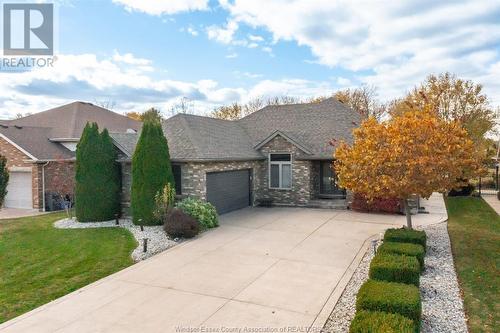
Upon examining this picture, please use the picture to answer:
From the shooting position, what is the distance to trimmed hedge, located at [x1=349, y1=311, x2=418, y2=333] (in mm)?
4516

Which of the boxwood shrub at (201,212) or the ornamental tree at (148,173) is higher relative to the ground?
the ornamental tree at (148,173)

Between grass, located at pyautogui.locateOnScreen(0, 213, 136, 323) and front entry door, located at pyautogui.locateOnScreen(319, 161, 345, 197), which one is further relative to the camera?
front entry door, located at pyautogui.locateOnScreen(319, 161, 345, 197)

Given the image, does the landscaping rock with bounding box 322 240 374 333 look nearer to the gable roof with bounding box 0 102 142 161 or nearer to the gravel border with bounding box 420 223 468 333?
the gravel border with bounding box 420 223 468 333

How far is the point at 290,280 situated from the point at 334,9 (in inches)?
→ 325

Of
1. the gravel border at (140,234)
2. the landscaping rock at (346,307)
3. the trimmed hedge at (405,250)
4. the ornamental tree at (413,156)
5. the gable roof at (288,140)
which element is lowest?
the landscaping rock at (346,307)

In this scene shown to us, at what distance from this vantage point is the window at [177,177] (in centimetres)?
1545

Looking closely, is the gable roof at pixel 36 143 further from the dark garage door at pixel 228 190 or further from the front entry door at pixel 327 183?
the front entry door at pixel 327 183

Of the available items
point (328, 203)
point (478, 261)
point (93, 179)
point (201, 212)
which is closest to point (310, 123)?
point (328, 203)

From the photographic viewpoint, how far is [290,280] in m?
8.02

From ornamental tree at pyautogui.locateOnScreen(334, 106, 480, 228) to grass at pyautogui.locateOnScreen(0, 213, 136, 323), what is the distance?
7.62 metres

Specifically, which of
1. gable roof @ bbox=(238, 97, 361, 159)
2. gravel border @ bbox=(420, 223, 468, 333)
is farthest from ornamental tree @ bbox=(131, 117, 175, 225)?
gravel border @ bbox=(420, 223, 468, 333)

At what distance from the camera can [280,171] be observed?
19547 millimetres

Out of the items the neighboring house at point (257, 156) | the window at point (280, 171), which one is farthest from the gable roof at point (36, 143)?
the window at point (280, 171)

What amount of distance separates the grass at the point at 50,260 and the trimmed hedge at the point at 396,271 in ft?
20.9
